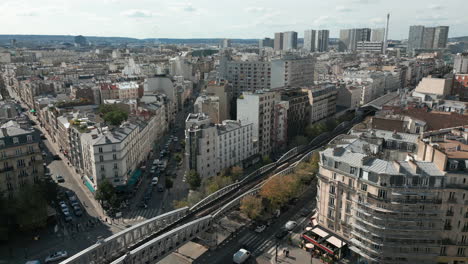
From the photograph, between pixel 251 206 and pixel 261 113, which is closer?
pixel 251 206

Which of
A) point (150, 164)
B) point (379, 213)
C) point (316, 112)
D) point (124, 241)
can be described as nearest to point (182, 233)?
point (124, 241)

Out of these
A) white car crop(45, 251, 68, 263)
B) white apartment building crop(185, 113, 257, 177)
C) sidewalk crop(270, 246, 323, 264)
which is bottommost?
white car crop(45, 251, 68, 263)

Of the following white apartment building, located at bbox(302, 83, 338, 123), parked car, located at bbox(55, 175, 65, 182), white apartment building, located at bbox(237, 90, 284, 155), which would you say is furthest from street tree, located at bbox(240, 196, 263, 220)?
white apartment building, located at bbox(302, 83, 338, 123)

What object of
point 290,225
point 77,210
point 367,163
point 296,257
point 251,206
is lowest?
point 77,210

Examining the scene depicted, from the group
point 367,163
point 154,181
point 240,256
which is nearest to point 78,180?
point 154,181

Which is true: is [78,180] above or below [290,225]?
below

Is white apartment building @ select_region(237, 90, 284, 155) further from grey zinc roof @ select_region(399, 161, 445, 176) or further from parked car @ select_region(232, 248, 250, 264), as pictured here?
grey zinc roof @ select_region(399, 161, 445, 176)

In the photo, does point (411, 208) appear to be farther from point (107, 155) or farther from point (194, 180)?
point (107, 155)

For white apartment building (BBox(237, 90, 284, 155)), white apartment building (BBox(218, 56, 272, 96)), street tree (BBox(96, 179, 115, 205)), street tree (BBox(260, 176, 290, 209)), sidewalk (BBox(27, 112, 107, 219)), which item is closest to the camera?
street tree (BBox(260, 176, 290, 209))
